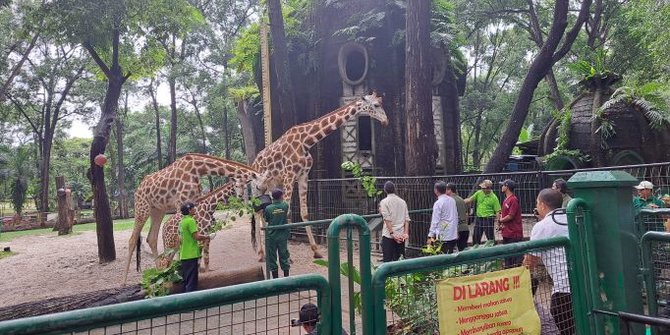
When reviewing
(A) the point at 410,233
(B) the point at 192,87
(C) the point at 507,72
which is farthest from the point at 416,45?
(B) the point at 192,87

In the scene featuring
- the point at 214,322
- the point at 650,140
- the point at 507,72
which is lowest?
the point at 214,322

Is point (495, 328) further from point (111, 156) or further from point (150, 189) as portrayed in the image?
point (111, 156)

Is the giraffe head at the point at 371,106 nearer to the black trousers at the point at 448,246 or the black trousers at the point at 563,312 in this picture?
the black trousers at the point at 448,246

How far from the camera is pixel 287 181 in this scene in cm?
1102

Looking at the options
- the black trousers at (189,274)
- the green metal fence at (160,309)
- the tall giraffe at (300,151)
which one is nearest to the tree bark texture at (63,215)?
the tall giraffe at (300,151)

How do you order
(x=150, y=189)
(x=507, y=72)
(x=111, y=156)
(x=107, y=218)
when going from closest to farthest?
1. (x=150, y=189)
2. (x=107, y=218)
3. (x=507, y=72)
4. (x=111, y=156)

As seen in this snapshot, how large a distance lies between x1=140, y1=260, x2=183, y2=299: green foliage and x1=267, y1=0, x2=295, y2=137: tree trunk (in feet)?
27.0

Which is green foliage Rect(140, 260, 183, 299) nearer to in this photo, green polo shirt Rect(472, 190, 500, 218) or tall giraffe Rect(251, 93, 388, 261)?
tall giraffe Rect(251, 93, 388, 261)

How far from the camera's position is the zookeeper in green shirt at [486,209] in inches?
341

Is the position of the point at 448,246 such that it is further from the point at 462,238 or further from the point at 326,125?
the point at 326,125

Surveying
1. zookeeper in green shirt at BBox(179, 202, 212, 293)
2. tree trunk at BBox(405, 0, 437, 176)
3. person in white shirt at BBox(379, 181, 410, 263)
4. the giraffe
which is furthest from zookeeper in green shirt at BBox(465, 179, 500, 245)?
zookeeper in green shirt at BBox(179, 202, 212, 293)

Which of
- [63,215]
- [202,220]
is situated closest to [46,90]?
[63,215]

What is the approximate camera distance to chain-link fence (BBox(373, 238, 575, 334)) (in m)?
2.40

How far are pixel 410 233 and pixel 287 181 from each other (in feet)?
9.74
